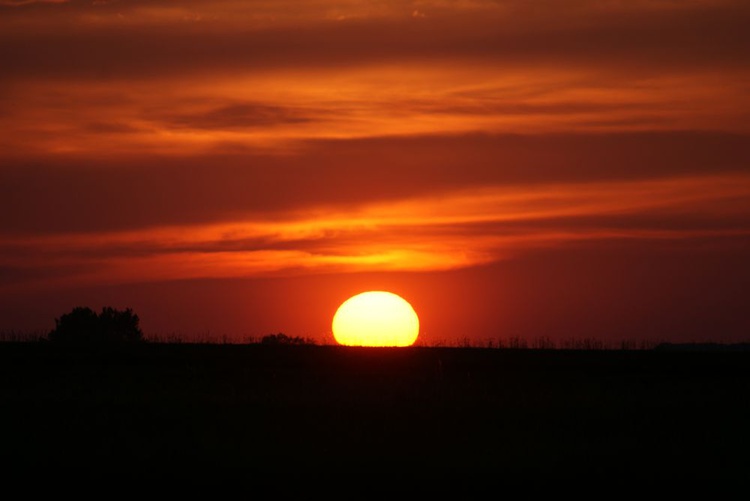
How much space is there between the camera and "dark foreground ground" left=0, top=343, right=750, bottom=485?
16.0 meters

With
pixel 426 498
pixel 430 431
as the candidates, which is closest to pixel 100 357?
pixel 430 431

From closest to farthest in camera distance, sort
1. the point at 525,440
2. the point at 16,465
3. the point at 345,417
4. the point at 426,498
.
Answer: the point at 426,498, the point at 16,465, the point at 525,440, the point at 345,417

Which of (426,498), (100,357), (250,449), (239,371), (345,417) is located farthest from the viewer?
(100,357)

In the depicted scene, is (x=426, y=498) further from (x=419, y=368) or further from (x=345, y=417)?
(x=419, y=368)

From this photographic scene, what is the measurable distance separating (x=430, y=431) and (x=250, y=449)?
3383 millimetres

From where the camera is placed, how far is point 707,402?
23.3m

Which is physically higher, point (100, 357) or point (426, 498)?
point (100, 357)

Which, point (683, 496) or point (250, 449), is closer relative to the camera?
point (683, 496)

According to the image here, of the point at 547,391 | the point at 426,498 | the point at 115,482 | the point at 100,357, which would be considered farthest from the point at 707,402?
the point at 100,357

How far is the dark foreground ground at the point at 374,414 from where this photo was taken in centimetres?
1595

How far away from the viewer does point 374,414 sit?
20.2 m

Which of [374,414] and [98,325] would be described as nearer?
[374,414]

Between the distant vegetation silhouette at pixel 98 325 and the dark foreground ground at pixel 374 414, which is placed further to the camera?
the distant vegetation silhouette at pixel 98 325

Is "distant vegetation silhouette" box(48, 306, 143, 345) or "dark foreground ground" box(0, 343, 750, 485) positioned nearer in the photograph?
"dark foreground ground" box(0, 343, 750, 485)
